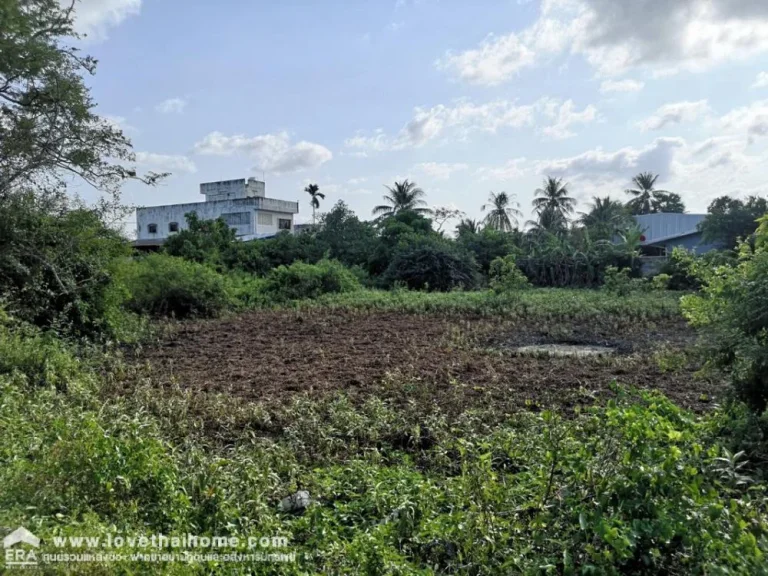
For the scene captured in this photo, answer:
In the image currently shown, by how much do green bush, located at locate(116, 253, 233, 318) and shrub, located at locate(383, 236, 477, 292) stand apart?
24.0ft

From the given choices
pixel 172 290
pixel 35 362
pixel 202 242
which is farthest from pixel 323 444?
pixel 202 242

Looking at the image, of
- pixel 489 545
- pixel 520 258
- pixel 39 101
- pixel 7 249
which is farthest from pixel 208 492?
pixel 520 258

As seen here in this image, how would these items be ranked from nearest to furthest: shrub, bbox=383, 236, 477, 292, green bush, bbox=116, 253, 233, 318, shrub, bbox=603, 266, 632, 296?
1. green bush, bbox=116, 253, 233, 318
2. shrub, bbox=603, 266, 632, 296
3. shrub, bbox=383, 236, 477, 292

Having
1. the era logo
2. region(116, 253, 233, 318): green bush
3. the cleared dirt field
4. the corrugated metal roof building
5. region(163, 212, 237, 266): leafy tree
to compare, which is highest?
the corrugated metal roof building

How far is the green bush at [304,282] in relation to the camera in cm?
1692

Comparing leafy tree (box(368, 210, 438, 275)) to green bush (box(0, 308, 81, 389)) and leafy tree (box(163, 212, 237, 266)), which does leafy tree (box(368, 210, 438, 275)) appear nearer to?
leafy tree (box(163, 212, 237, 266))

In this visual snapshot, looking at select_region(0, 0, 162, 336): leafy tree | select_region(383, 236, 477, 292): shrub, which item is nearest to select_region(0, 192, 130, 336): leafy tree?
select_region(0, 0, 162, 336): leafy tree

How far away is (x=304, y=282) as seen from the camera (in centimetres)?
1709

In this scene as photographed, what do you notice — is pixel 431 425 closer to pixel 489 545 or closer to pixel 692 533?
pixel 489 545

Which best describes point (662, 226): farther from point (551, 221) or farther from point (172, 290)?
point (172, 290)

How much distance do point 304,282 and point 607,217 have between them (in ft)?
73.4

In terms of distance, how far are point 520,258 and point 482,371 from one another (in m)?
17.4

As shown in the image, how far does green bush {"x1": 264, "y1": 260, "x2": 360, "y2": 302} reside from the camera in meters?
16.9

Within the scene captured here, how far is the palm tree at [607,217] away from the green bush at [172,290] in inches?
836
